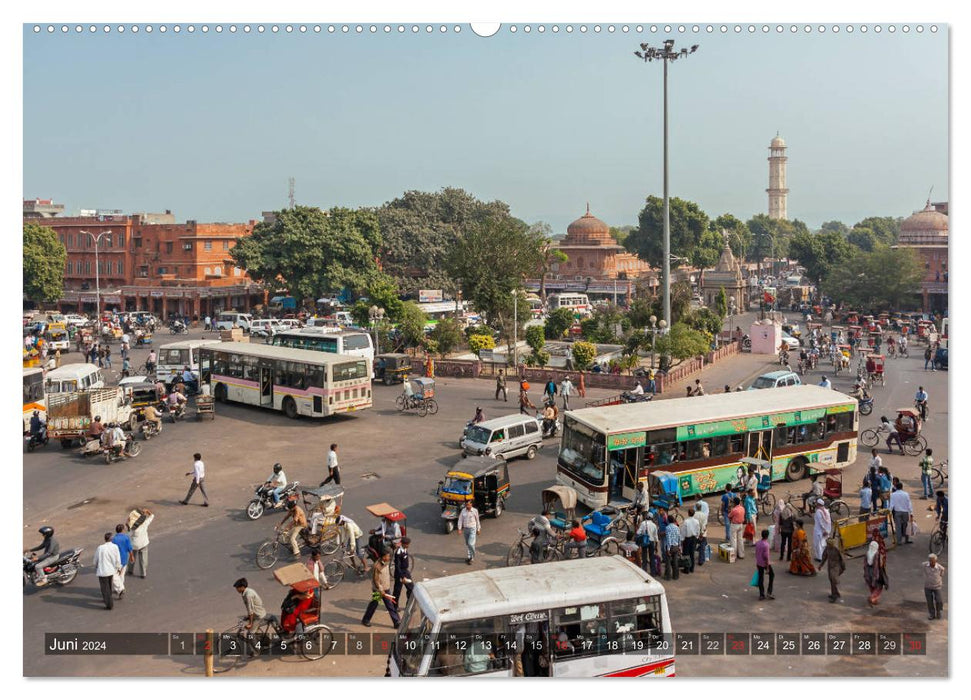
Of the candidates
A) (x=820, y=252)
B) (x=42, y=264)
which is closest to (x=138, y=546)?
(x=42, y=264)

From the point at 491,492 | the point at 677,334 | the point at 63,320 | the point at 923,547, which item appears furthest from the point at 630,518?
the point at 63,320

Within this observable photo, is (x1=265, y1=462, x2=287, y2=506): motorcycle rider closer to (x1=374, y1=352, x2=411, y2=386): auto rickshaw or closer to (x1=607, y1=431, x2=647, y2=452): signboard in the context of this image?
(x1=607, y1=431, x2=647, y2=452): signboard

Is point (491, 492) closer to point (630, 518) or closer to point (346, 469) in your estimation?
point (630, 518)

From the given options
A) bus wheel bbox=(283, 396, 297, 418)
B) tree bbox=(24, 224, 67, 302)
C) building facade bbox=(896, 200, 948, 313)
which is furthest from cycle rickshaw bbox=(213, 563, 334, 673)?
building facade bbox=(896, 200, 948, 313)

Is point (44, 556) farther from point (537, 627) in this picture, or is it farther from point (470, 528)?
point (537, 627)

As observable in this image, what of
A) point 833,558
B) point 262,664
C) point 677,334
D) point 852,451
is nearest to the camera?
point 262,664

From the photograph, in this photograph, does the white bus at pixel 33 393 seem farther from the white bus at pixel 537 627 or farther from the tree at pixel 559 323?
the tree at pixel 559 323

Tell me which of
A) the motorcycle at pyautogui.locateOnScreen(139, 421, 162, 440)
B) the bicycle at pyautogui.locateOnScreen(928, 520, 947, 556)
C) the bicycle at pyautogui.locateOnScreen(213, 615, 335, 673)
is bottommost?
the bicycle at pyautogui.locateOnScreen(213, 615, 335, 673)
